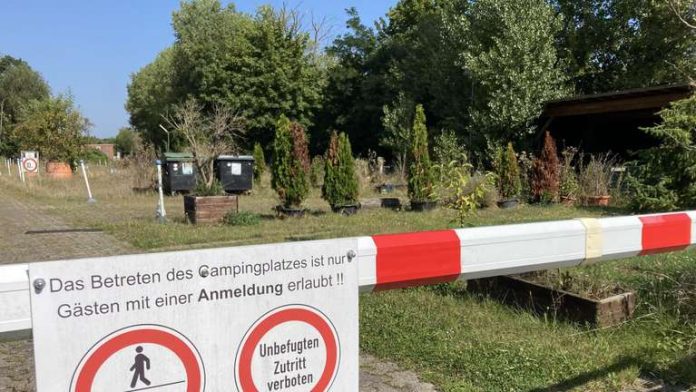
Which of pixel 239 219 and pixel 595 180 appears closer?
pixel 239 219

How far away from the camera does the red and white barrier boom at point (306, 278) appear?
58.2 inches

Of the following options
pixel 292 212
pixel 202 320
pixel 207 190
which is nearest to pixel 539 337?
pixel 202 320

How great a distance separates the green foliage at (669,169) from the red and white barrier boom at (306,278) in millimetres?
9128

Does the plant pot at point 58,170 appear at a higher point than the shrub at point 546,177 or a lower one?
higher

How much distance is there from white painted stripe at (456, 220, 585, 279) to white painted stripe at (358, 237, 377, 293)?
1.41ft

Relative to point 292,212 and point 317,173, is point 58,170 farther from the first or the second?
point 292,212

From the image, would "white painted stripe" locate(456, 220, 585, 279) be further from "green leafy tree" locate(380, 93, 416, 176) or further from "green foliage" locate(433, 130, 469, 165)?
"green leafy tree" locate(380, 93, 416, 176)

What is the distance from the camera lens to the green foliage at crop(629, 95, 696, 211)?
10.4 meters

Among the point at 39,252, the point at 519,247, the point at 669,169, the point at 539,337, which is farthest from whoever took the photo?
the point at 669,169

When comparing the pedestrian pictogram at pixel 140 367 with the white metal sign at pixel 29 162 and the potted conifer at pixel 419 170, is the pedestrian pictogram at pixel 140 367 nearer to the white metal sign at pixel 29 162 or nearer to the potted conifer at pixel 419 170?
the potted conifer at pixel 419 170

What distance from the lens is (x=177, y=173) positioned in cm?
2105

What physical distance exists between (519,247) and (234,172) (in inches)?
780

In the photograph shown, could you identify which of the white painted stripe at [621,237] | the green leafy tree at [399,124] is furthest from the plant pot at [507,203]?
the white painted stripe at [621,237]

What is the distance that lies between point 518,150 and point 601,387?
19.0 metres
